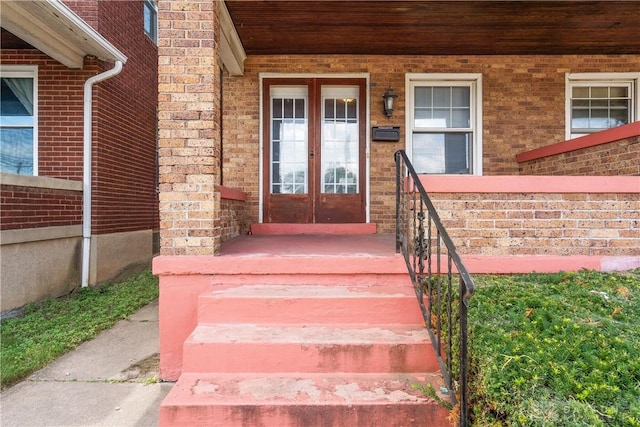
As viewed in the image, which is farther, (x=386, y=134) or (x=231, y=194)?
(x=386, y=134)

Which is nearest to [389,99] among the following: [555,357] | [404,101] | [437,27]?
[404,101]

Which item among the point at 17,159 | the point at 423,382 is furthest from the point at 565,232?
the point at 17,159

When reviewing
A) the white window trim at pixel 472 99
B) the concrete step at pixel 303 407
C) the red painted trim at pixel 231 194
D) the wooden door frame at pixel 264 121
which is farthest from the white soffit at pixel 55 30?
the concrete step at pixel 303 407

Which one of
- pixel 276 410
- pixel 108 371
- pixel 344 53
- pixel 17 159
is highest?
pixel 344 53

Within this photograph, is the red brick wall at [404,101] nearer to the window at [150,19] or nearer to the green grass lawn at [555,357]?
the green grass lawn at [555,357]

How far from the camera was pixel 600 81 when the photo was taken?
525 cm

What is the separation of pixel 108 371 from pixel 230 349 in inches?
52.4

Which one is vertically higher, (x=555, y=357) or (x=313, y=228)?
(x=313, y=228)

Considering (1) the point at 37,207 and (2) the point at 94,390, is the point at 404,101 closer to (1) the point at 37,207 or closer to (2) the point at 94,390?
(2) the point at 94,390

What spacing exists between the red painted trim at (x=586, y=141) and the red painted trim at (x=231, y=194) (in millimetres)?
3962

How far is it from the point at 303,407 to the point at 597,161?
4.15 meters

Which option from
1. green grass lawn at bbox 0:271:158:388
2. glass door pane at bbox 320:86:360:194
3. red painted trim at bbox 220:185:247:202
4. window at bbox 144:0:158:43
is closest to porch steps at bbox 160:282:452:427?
red painted trim at bbox 220:185:247:202

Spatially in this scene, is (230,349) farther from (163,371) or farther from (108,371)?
(108,371)

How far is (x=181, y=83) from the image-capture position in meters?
2.81
